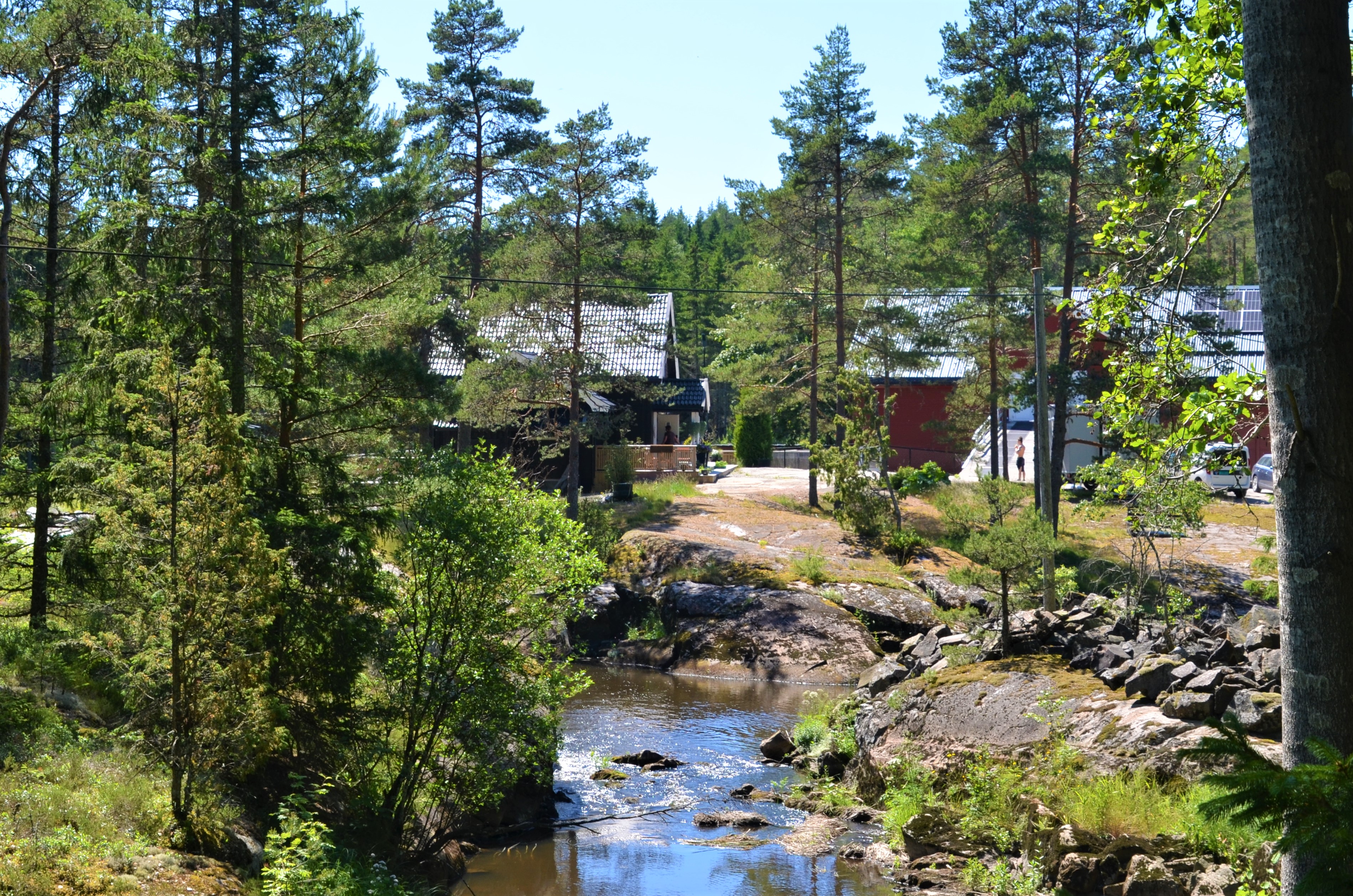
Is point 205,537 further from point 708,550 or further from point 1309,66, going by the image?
point 708,550

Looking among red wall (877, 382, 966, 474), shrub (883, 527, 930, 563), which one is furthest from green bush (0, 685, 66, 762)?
red wall (877, 382, 966, 474)

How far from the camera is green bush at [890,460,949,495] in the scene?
106 ft

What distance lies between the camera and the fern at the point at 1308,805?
3.45 metres

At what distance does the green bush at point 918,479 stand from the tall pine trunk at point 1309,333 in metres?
26.0

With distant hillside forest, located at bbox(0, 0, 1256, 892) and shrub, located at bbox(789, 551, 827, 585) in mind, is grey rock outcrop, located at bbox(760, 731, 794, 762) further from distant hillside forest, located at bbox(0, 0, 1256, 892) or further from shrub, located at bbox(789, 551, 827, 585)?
shrub, located at bbox(789, 551, 827, 585)

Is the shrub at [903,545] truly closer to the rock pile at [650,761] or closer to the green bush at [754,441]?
the rock pile at [650,761]

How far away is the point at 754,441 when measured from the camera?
46.1 metres

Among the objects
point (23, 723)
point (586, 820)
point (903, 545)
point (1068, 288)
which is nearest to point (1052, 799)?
point (586, 820)

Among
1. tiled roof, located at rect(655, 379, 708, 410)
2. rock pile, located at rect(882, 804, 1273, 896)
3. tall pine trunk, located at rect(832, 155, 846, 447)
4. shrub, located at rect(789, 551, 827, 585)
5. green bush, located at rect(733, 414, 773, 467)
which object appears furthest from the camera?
green bush, located at rect(733, 414, 773, 467)

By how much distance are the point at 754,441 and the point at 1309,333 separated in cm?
4176

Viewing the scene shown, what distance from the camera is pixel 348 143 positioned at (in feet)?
43.5

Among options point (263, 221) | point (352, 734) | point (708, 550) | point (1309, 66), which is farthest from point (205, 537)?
point (708, 550)

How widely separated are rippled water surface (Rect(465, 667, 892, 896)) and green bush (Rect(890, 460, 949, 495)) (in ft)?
38.1

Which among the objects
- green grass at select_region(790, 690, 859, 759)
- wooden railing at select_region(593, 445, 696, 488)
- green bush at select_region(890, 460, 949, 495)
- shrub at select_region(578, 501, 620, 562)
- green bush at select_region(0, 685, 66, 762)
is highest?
wooden railing at select_region(593, 445, 696, 488)
